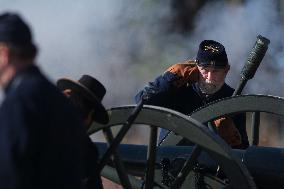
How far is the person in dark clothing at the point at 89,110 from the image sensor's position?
3275 millimetres

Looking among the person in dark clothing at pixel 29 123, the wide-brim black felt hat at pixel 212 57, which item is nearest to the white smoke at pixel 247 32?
the wide-brim black felt hat at pixel 212 57

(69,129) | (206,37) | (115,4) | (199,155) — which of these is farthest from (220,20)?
(69,129)

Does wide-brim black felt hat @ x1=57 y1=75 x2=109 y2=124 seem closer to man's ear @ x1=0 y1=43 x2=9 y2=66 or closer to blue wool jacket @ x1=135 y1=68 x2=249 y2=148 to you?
man's ear @ x1=0 y1=43 x2=9 y2=66

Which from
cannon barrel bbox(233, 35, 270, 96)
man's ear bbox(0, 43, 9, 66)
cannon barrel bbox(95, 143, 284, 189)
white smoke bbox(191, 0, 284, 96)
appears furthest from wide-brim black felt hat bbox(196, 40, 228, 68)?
white smoke bbox(191, 0, 284, 96)

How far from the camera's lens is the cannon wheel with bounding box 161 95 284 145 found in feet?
13.6

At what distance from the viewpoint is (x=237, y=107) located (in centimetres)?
424

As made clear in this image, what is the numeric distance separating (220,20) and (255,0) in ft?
1.48

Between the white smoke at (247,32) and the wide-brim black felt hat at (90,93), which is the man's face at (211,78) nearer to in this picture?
the wide-brim black felt hat at (90,93)

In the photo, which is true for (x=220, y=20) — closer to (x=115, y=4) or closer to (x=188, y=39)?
(x=188, y=39)

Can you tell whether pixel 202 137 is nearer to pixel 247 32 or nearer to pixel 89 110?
pixel 89 110

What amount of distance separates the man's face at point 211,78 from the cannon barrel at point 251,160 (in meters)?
0.65

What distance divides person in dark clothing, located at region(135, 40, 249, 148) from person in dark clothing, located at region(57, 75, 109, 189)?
1.11 m

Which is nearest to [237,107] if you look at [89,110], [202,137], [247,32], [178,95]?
[178,95]

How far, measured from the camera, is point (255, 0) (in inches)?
308
